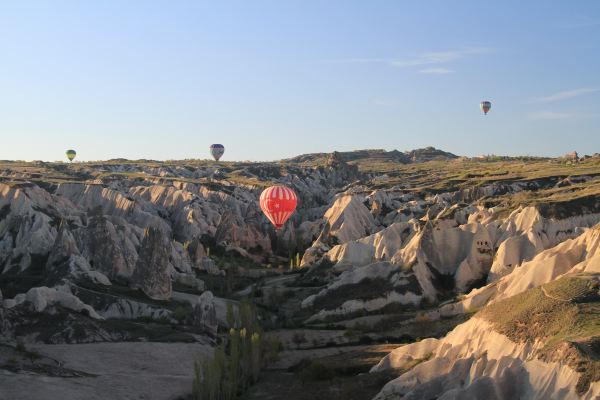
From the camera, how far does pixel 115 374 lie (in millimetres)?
40344

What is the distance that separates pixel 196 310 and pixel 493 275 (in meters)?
22.1

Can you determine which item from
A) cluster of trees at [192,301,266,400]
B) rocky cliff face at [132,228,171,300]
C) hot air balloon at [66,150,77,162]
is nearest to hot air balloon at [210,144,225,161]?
hot air balloon at [66,150,77,162]

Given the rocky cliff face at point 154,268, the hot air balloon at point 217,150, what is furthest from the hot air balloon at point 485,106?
the rocky cliff face at point 154,268

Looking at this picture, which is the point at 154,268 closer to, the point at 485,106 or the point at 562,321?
the point at 562,321

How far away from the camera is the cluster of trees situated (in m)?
36.1

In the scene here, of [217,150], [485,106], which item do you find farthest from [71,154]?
[485,106]

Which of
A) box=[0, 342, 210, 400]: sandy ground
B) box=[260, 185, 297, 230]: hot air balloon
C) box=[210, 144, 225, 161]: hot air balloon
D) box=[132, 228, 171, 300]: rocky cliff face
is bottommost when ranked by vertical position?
box=[0, 342, 210, 400]: sandy ground

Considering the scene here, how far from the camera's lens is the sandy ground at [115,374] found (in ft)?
115

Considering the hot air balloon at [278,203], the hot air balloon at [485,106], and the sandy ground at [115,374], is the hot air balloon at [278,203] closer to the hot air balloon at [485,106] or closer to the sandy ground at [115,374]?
the sandy ground at [115,374]

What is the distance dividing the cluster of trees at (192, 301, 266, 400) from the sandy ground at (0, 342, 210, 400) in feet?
6.07

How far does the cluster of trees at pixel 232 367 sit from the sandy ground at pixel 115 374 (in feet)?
6.07

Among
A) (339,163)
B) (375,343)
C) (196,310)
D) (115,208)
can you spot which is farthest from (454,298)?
(339,163)

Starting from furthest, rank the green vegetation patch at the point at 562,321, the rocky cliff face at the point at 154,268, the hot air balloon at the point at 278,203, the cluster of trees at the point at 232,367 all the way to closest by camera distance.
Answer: the hot air balloon at the point at 278,203 < the rocky cliff face at the point at 154,268 < the cluster of trees at the point at 232,367 < the green vegetation patch at the point at 562,321

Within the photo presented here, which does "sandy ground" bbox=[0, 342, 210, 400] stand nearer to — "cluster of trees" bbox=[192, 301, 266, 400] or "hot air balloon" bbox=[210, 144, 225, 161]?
"cluster of trees" bbox=[192, 301, 266, 400]
